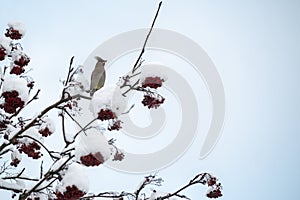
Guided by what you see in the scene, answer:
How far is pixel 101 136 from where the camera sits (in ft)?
9.09

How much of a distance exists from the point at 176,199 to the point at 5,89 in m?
2.24

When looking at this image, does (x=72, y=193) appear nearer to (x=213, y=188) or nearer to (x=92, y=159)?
(x=92, y=159)

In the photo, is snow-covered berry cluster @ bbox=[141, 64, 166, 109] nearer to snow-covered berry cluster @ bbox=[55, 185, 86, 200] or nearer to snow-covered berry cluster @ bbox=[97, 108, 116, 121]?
snow-covered berry cluster @ bbox=[97, 108, 116, 121]

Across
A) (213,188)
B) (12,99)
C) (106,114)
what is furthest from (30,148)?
(213,188)

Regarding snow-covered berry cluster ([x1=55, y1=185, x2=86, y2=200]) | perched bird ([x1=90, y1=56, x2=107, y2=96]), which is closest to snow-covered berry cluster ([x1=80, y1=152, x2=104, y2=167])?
snow-covered berry cluster ([x1=55, y1=185, x2=86, y2=200])

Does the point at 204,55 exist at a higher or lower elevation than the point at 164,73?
higher

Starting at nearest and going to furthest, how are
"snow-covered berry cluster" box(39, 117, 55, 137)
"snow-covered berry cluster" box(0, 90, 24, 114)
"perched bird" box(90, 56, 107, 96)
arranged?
1. "snow-covered berry cluster" box(0, 90, 24, 114)
2. "perched bird" box(90, 56, 107, 96)
3. "snow-covered berry cluster" box(39, 117, 55, 137)

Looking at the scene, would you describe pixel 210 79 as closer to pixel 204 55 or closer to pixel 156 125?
pixel 204 55

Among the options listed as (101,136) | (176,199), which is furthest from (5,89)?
(176,199)

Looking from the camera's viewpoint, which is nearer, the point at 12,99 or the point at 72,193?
the point at 72,193

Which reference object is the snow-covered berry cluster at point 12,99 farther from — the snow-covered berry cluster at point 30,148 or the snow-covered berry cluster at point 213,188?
the snow-covered berry cluster at point 213,188

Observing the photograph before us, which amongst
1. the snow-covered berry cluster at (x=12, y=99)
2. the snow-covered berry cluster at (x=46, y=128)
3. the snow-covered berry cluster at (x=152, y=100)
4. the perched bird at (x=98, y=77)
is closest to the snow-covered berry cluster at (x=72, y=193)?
the snow-covered berry cluster at (x=152, y=100)

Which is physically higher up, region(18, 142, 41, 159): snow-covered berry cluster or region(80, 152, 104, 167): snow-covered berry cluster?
region(18, 142, 41, 159): snow-covered berry cluster

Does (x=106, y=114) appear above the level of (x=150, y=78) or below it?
below
